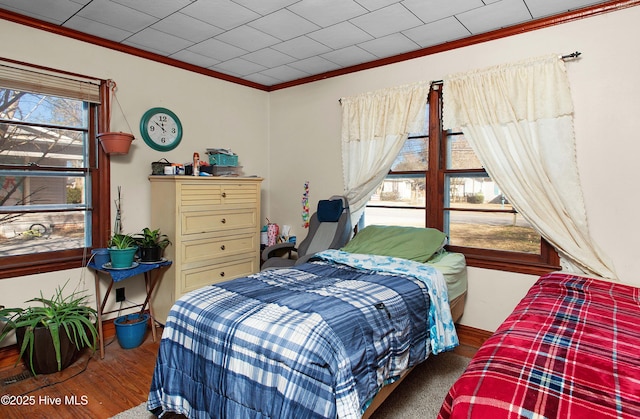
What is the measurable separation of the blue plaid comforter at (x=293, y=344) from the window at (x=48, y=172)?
65.2 inches

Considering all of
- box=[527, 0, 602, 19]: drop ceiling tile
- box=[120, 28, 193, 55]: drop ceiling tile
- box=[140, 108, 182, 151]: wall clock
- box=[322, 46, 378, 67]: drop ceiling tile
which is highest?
box=[322, 46, 378, 67]: drop ceiling tile

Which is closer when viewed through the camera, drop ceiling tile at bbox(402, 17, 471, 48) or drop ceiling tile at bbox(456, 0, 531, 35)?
drop ceiling tile at bbox(456, 0, 531, 35)

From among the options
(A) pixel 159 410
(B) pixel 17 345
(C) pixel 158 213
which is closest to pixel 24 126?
(C) pixel 158 213

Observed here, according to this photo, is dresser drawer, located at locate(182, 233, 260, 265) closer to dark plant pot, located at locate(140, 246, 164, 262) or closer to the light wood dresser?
the light wood dresser

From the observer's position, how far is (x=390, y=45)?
10.6 feet

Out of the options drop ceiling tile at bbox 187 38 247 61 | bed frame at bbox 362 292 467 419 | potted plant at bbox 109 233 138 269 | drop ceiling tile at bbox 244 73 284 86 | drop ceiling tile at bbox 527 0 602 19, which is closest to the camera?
bed frame at bbox 362 292 467 419

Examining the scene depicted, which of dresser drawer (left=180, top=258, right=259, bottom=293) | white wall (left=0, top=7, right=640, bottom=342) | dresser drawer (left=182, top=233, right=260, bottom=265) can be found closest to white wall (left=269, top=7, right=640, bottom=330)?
white wall (left=0, top=7, right=640, bottom=342)

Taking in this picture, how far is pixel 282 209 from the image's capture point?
4504 millimetres

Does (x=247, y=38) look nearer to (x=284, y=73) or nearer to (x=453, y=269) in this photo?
(x=284, y=73)

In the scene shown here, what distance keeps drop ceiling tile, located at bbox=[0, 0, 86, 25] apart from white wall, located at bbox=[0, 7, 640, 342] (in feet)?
0.48

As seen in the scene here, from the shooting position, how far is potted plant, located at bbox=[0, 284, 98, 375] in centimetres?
252

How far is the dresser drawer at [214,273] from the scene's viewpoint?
3291 mm

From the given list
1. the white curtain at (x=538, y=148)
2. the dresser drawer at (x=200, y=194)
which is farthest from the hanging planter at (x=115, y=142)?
the white curtain at (x=538, y=148)

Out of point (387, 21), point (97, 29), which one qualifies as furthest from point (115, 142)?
point (387, 21)
